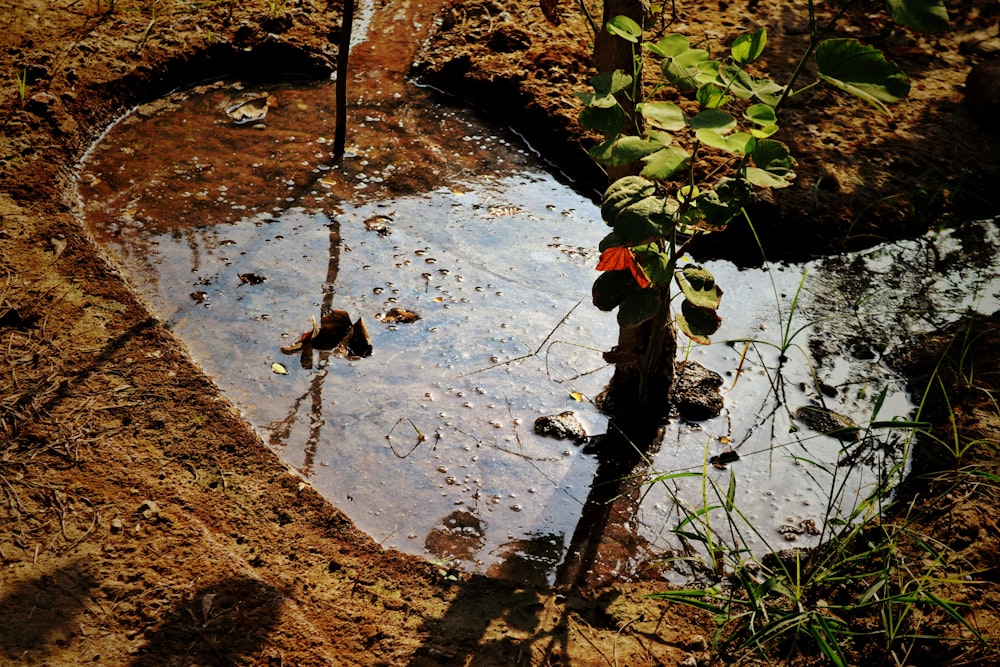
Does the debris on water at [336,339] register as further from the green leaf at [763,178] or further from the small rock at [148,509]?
the green leaf at [763,178]

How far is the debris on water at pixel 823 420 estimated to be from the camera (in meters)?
2.48

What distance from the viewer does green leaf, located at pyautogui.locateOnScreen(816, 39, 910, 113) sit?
165 centimetres

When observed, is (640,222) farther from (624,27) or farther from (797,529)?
(797,529)

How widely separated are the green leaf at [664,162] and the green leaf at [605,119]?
0.19 m

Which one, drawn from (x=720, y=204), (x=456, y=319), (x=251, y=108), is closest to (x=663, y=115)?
(x=720, y=204)

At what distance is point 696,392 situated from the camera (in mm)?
2557

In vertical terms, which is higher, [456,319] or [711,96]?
[711,96]

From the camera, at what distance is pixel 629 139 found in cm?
176

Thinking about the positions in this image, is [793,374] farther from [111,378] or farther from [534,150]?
[111,378]

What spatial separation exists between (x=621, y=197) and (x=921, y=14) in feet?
2.27

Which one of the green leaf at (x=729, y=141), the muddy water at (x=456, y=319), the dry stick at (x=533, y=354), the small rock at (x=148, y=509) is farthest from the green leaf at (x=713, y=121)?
the small rock at (x=148, y=509)

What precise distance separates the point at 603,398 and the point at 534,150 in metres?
1.51

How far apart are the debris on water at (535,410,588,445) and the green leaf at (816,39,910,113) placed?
1.26 meters

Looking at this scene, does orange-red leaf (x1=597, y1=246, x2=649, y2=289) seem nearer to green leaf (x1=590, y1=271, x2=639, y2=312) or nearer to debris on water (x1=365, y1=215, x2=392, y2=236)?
green leaf (x1=590, y1=271, x2=639, y2=312)
